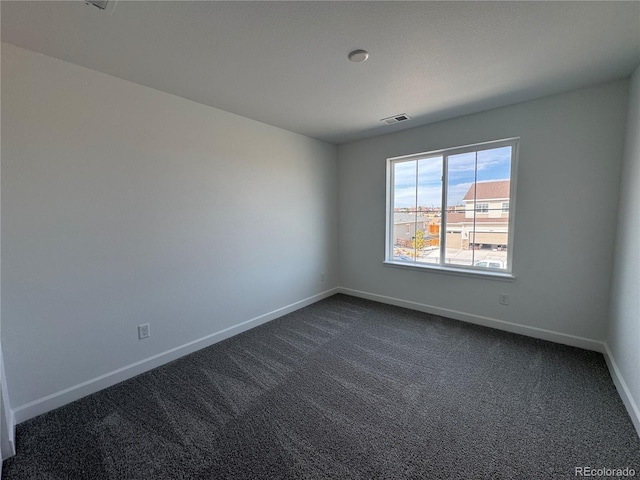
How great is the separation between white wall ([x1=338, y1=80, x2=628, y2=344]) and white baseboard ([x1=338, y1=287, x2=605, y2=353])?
10 millimetres

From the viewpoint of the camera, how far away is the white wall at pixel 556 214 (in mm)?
2363

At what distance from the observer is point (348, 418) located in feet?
5.78

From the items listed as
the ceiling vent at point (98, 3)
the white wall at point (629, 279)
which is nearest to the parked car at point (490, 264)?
the white wall at point (629, 279)

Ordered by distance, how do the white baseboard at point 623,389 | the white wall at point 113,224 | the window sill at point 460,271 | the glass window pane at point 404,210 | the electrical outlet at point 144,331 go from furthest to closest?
the glass window pane at point 404,210 → the window sill at point 460,271 → the electrical outlet at point 144,331 → the white wall at point 113,224 → the white baseboard at point 623,389

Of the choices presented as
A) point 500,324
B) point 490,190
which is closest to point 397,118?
point 490,190

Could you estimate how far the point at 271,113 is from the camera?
288 cm

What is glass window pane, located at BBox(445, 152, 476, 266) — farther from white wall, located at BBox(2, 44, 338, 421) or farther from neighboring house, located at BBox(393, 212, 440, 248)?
white wall, located at BBox(2, 44, 338, 421)

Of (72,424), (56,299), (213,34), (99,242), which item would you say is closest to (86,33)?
(213,34)

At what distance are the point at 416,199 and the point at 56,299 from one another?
381 centimetres

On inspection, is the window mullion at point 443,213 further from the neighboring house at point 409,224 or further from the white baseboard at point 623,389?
the white baseboard at point 623,389

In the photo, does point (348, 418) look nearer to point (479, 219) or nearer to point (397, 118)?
point (479, 219)

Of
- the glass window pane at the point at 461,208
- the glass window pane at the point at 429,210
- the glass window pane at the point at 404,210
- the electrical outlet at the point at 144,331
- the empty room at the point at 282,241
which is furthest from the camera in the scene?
the glass window pane at the point at 404,210

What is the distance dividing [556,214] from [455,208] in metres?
0.95

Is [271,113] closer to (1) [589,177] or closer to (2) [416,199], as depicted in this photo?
(2) [416,199]
